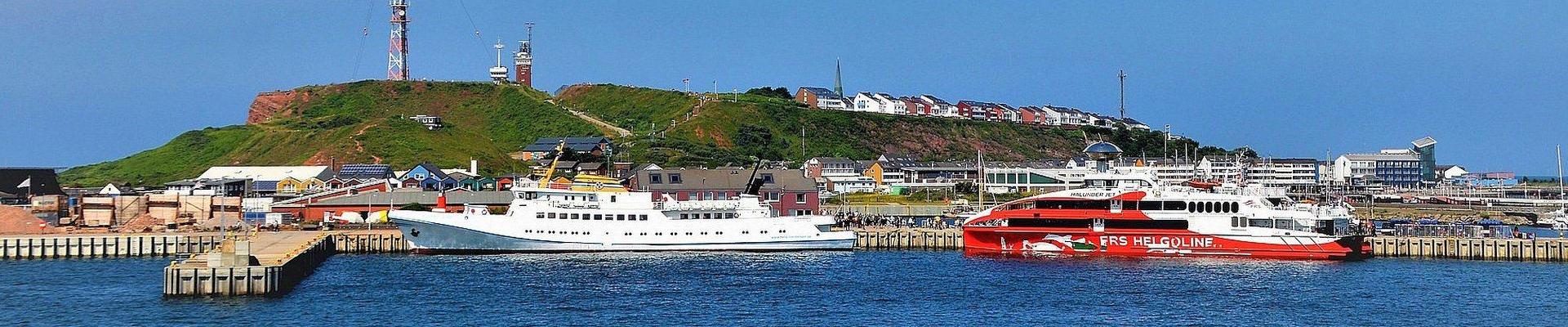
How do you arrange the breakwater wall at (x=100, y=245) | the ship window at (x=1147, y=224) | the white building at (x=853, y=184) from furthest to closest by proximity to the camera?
1. the white building at (x=853, y=184)
2. the ship window at (x=1147, y=224)
3. the breakwater wall at (x=100, y=245)

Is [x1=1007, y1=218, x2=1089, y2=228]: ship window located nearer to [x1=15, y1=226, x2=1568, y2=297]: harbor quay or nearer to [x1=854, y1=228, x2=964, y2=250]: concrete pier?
[x1=15, y1=226, x2=1568, y2=297]: harbor quay

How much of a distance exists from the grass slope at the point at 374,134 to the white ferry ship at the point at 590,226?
58743 millimetres

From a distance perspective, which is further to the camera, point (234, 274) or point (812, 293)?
point (812, 293)

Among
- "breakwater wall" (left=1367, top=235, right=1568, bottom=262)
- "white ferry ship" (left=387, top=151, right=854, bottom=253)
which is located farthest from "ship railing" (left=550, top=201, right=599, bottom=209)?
"breakwater wall" (left=1367, top=235, right=1568, bottom=262)

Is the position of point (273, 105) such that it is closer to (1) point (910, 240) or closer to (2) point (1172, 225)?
(1) point (910, 240)

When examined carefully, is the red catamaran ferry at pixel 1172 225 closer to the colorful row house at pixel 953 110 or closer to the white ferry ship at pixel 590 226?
the white ferry ship at pixel 590 226

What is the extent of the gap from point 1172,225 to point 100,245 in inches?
1735

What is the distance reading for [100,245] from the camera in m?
64.6

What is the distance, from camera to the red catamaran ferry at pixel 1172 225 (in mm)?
62656

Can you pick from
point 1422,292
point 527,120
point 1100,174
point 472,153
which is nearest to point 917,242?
point 1100,174

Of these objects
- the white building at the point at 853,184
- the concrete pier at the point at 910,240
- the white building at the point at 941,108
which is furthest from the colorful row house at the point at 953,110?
the concrete pier at the point at 910,240

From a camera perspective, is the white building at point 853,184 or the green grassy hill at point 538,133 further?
the green grassy hill at point 538,133

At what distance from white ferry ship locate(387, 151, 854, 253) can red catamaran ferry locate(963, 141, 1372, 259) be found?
10133 millimetres

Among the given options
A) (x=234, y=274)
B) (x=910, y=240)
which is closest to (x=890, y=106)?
(x=910, y=240)
